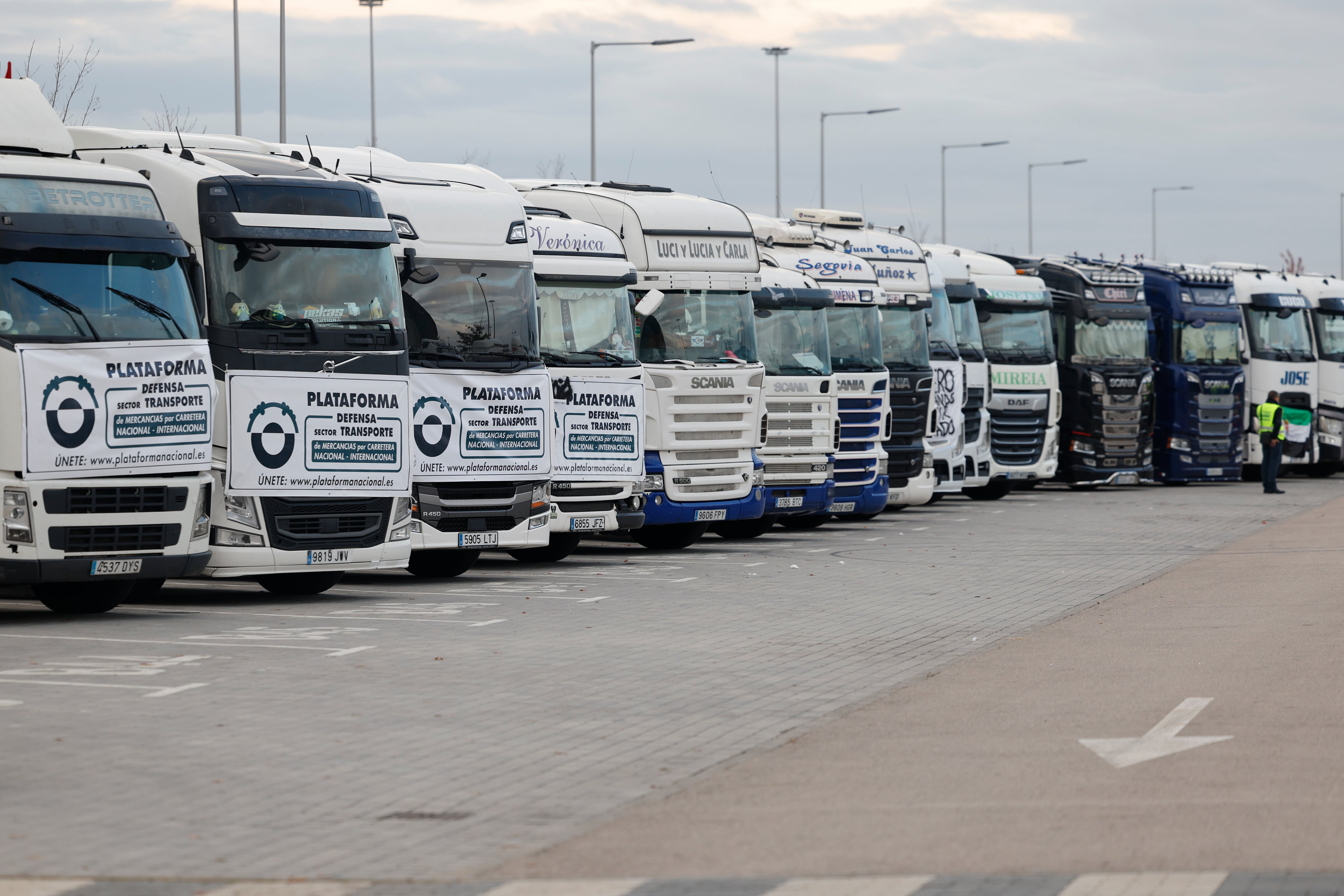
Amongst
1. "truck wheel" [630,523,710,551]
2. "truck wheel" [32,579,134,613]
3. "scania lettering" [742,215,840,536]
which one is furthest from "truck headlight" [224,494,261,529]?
"scania lettering" [742,215,840,536]

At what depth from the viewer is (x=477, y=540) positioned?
18500 millimetres

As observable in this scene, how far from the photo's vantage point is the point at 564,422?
2023 cm

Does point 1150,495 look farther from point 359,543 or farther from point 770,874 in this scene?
point 770,874

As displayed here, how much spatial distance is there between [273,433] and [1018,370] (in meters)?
19.5

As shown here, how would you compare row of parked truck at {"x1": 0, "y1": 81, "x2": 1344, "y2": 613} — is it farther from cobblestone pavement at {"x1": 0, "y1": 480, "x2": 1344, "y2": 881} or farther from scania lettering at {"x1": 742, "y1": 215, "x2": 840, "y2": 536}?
cobblestone pavement at {"x1": 0, "y1": 480, "x2": 1344, "y2": 881}

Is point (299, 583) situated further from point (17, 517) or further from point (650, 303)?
point (650, 303)

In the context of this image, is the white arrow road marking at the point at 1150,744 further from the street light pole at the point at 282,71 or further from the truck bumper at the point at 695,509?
the street light pole at the point at 282,71

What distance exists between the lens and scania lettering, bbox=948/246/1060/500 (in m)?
33.2

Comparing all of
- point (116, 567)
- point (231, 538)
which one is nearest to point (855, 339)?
point (231, 538)

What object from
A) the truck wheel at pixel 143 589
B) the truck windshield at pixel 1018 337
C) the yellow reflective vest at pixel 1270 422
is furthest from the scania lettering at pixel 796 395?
the yellow reflective vest at pixel 1270 422

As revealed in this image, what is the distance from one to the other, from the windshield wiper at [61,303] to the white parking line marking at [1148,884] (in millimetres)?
9684

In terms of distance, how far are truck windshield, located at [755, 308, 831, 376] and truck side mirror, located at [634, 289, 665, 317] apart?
2.67 metres

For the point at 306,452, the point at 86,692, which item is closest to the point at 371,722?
the point at 86,692

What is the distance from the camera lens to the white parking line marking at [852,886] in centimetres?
670
